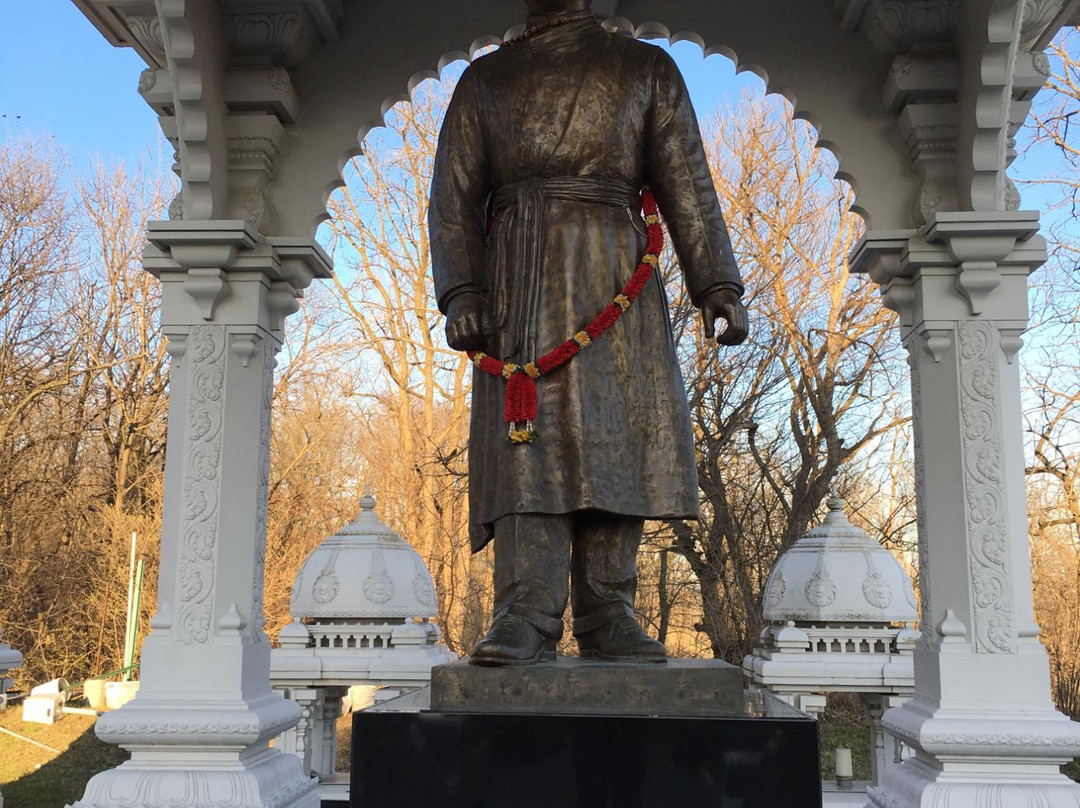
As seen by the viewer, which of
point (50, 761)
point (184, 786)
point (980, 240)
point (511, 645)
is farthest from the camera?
point (50, 761)

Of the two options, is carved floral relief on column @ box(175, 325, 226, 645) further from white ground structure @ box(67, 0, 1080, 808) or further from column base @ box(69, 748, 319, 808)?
column base @ box(69, 748, 319, 808)

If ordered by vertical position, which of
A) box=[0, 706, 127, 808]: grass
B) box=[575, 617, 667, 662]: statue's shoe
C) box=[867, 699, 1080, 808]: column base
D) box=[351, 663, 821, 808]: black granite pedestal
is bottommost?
box=[0, 706, 127, 808]: grass

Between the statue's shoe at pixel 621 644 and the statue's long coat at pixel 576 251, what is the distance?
321 mm

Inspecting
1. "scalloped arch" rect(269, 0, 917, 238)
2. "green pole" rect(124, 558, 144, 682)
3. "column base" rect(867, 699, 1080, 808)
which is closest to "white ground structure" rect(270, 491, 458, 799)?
"scalloped arch" rect(269, 0, 917, 238)

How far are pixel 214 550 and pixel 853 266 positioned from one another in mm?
3748

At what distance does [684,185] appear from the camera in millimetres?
3350

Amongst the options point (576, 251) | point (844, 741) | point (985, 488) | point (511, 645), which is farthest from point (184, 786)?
point (844, 741)

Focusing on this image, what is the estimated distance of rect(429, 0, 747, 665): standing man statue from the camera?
308cm

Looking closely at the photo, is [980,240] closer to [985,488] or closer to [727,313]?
[985,488]

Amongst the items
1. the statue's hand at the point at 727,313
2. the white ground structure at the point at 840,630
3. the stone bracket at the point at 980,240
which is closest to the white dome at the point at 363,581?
the white ground structure at the point at 840,630

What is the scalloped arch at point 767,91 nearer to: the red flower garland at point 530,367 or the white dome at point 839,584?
the white dome at point 839,584

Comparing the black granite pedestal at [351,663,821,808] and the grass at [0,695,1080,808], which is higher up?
the black granite pedestal at [351,663,821,808]

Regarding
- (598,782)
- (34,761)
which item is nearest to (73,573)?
(34,761)

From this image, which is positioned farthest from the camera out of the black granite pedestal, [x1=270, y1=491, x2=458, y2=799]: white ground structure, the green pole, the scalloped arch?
the green pole
